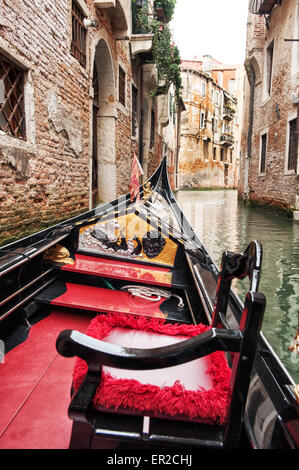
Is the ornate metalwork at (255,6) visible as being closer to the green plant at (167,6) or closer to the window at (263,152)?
the green plant at (167,6)

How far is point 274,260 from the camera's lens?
13.2 feet

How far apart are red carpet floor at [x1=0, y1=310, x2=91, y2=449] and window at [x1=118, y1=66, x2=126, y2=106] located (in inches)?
248

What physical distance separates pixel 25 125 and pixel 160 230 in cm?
204

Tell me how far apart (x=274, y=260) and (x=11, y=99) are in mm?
3321

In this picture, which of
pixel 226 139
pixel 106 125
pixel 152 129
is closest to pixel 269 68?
pixel 152 129

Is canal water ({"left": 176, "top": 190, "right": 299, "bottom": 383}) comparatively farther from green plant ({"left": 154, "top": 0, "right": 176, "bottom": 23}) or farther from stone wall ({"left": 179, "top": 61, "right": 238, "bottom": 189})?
stone wall ({"left": 179, "top": 61, "right": 238, "bottom": 189})

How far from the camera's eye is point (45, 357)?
1.47 metres

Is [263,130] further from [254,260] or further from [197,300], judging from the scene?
[254,260]

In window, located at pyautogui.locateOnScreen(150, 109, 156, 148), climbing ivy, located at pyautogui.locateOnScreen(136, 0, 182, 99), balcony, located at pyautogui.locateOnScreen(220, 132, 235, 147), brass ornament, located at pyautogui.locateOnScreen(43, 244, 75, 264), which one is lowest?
brass ornament, located at pyautogui.locateOnScreen(43, 244, 75, 264)

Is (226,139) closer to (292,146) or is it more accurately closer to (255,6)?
(255,6)

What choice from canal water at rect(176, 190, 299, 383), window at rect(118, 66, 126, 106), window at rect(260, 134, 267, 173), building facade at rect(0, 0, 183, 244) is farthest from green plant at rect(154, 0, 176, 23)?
canal water at rect(176, 190, 299, 383)

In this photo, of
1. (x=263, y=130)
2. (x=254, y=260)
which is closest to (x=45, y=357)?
(x=254, y=260)

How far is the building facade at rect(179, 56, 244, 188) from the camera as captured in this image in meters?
25.3

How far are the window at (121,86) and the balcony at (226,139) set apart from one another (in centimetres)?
2337
